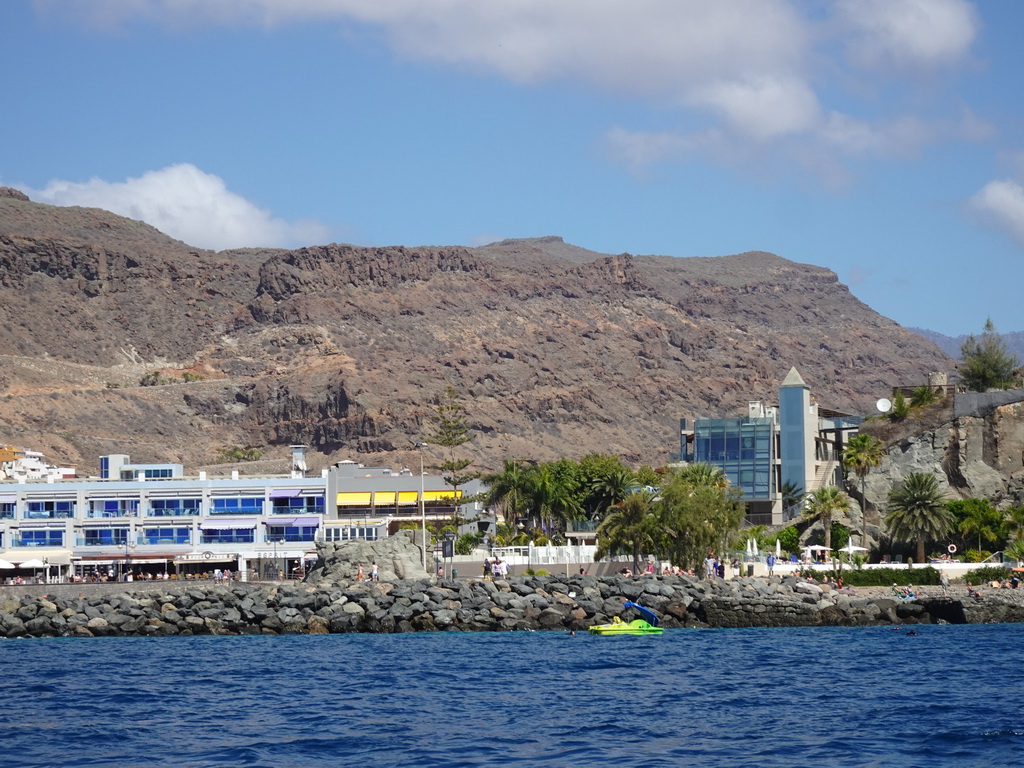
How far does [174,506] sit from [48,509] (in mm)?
7436

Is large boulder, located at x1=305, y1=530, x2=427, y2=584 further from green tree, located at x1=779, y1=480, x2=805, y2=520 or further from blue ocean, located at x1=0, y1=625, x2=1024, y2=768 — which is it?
green tree, located at x1=779, y1=480, x2=805, y2=520

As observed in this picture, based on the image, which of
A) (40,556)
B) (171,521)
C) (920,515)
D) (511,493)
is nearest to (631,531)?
(920,515)

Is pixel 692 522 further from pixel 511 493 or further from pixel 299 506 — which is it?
pixel 299 506

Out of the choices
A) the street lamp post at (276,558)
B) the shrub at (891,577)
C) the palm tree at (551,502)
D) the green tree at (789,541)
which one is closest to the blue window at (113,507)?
the street lamp post at (276,558)

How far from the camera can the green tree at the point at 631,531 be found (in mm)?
70312

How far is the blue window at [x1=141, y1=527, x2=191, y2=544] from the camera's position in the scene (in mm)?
86438

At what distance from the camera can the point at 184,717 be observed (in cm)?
3419

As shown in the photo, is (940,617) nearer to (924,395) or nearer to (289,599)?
(289,599)

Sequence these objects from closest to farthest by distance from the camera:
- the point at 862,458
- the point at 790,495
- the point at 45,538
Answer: the point at 862,458
the point at 45,538
the point at 790,495

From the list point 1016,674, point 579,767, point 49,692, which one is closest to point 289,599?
point 49,692

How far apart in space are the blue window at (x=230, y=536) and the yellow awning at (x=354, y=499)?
40.9 feet

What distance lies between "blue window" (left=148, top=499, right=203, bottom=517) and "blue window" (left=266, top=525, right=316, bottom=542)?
4448 millimetres

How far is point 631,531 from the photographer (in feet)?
232

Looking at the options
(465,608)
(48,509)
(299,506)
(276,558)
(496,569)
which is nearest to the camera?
(465,608)
